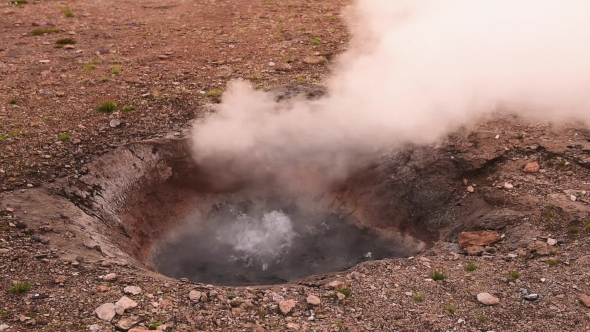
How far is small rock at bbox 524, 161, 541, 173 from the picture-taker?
683 centimetres

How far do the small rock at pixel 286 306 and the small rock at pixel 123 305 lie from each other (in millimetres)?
1437

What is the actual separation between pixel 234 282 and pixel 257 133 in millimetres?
2571

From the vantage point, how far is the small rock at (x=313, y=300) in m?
5.07

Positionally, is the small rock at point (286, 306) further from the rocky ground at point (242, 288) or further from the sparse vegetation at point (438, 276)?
the sparse vegetation at point (438, 276)

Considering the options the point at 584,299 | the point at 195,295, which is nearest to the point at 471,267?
the point at 584,299

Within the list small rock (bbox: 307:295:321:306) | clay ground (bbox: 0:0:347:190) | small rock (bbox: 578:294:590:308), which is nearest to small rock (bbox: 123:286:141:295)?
small rock (bbox: 307:295:321:306)

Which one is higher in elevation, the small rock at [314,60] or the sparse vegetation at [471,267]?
the small rock at [314,60]

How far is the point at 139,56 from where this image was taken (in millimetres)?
10453

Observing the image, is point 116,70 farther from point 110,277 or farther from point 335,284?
point 335,284

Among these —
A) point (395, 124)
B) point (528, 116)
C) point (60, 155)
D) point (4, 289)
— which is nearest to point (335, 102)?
point (395, 124)

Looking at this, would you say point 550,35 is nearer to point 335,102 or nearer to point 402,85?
point 402,85

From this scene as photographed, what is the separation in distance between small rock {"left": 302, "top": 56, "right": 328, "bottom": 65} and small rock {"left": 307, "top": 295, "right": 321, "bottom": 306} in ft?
20.4

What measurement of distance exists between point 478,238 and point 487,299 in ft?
4.02

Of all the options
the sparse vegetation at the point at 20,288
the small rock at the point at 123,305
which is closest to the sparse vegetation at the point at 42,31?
the sparse vegetation at the point at 20,288
